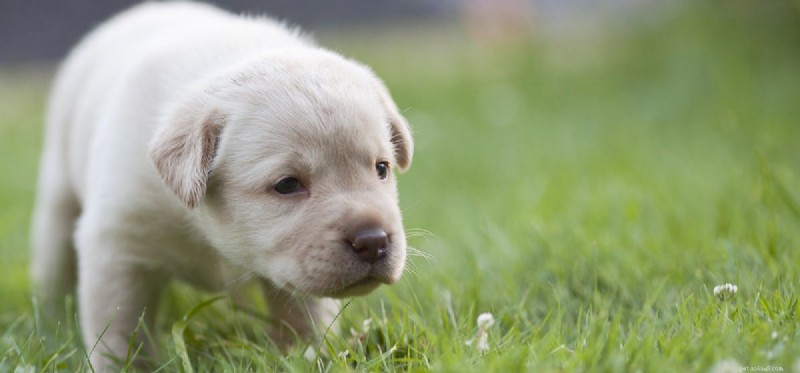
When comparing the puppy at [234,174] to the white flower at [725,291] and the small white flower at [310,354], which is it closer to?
the small white flower at [310,354]

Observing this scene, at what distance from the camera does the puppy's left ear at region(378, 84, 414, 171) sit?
342 cm

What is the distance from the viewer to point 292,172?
119 inches

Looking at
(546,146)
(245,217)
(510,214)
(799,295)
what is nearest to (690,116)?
(546,146)

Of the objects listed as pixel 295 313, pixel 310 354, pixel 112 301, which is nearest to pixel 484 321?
pixel 310 354

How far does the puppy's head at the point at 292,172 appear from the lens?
2.93 meters

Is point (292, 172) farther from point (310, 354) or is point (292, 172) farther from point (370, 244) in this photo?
point (310, 354)

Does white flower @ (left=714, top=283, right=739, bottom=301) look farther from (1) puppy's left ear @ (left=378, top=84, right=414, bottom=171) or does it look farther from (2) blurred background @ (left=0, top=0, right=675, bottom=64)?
(2) blurred background @ (left=0, top=0, right=675, bottom=64)

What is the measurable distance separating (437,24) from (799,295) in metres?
9.81

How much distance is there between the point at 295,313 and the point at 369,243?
3.00ft

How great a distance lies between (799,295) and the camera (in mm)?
2941

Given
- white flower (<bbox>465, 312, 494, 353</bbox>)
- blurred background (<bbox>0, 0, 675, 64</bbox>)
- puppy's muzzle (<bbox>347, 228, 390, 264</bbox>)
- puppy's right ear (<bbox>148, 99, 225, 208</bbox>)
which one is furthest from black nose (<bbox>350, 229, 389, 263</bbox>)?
blurred background (<bbox>0, 0, 675, 64</bbox>)

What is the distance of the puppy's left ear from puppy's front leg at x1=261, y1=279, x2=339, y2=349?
64cm

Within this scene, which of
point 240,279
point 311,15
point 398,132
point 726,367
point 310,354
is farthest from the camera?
point 311,15

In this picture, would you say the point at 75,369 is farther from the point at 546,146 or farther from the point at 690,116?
the point at 690,116
